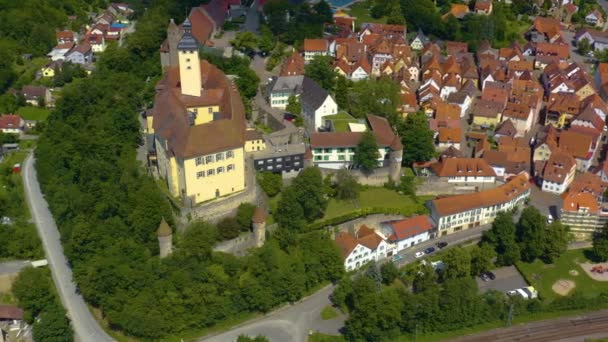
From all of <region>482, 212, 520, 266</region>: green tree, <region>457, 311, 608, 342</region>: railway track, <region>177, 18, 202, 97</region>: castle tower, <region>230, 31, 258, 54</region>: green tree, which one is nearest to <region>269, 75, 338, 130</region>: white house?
<region>177, 18, 202, 97</region>: castle tower

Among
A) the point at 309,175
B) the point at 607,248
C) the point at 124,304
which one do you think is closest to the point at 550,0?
the point at 607,248

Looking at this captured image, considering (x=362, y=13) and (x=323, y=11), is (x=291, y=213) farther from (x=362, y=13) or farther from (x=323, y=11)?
(x=362, y=13)

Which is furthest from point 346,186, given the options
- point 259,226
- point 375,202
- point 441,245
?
point 259,226

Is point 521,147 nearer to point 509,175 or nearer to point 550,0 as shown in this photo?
point 509,175

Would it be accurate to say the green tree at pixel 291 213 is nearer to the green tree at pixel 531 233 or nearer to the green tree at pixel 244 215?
the green tree at pixel 244 215

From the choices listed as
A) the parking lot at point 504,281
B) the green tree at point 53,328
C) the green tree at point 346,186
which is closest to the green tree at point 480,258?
the parking lot at point 504,281

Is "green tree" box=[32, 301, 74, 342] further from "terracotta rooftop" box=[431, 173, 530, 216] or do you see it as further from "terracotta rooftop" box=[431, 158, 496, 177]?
"terracotta rooftop" box=[431, 158, 496, 177]

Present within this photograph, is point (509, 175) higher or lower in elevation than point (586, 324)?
higher
